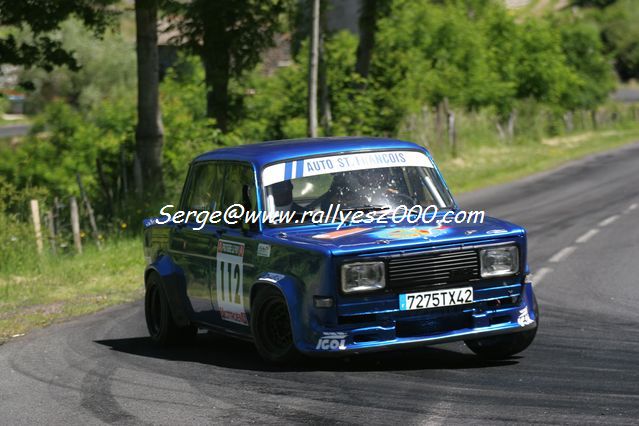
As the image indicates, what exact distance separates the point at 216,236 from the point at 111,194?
58.6 ft

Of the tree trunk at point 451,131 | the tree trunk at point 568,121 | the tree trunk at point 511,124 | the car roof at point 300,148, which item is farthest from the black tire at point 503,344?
the tree trunk at point 568,121

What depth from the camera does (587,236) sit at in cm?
1958

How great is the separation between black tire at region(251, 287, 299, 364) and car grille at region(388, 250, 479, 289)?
912 mm

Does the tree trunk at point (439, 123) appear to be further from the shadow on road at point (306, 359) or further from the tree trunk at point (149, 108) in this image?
the shadow on road at point (306, 359)

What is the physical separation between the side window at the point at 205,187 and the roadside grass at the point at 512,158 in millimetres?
20341

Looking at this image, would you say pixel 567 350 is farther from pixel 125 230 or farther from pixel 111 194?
pixel 111 194

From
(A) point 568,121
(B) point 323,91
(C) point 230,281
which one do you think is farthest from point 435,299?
(A) point 568,121

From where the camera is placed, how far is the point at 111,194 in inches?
1091

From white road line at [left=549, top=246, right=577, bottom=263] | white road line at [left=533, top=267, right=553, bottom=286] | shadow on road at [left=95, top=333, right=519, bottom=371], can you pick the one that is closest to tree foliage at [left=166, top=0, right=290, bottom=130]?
white road line at [left=549, top=246, right=577, bottom=263]

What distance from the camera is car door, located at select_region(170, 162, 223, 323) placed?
10.4 metres

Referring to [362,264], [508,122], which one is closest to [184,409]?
[362,264]

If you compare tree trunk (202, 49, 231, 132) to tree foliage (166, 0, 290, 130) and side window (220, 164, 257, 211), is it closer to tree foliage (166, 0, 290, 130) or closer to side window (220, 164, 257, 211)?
tree foliage (166, 0, 290, 130)

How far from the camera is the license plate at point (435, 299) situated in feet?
28.5

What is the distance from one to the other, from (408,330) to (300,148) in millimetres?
2070
